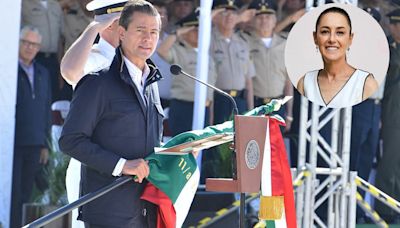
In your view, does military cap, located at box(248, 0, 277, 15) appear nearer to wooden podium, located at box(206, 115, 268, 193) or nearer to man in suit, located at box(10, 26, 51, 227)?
man in suit, located at box(10, 26, 51, 227)

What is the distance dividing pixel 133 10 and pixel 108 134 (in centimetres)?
60

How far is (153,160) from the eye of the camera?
4.65 m

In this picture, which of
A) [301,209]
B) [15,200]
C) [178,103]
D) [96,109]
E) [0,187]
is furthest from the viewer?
[178,103]

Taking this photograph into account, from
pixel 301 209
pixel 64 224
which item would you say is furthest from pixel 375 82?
pixel 64 224

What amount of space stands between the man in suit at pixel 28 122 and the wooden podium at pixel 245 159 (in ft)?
13.2

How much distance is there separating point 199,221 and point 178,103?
151cm

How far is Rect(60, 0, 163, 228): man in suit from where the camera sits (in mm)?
4539

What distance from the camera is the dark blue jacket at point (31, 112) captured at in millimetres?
8750

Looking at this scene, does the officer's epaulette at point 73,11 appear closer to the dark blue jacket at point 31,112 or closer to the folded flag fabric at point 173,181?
the dark blue jacket at point 31,112

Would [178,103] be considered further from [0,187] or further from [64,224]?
[64,224]

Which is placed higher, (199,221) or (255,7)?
(255,7)

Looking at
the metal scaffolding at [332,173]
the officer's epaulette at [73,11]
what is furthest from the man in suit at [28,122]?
the metal scaffolding at [332,173]

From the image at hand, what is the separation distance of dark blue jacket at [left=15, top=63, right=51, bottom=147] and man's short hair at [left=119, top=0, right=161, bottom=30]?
13.6ft

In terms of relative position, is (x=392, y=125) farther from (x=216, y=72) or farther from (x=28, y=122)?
(x=28, y=122)
